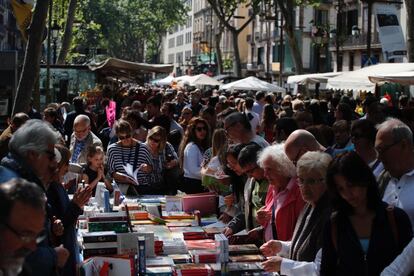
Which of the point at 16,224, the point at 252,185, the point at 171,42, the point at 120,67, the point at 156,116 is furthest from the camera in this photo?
the point at 171,42

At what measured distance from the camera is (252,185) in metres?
5.95

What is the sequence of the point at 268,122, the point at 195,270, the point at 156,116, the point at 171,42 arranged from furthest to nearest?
the point at 171,42 < the point at 156,116 < the point at 268,122 < the point at 195,270

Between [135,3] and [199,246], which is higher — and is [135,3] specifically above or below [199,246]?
above

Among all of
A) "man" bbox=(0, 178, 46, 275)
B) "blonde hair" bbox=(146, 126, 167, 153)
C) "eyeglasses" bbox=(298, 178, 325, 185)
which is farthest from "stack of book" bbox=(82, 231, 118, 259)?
"blonde hair" bbox=(146, 126, 167, 153)

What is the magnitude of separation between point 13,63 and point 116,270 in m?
11.6

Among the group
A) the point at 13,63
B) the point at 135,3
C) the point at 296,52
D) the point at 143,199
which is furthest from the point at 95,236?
the point at 135,3

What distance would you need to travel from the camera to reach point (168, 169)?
30.0 ft

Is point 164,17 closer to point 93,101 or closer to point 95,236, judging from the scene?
point 93,101

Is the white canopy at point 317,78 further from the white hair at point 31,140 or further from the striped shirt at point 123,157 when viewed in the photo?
the white hair at point 31,140

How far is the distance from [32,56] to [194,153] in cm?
614

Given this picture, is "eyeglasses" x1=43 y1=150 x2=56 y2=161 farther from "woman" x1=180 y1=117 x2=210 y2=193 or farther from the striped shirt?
"woman" x1=180 y1=117 x2=210 y2=193

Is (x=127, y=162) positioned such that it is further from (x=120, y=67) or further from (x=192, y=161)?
(x=120, y=67)

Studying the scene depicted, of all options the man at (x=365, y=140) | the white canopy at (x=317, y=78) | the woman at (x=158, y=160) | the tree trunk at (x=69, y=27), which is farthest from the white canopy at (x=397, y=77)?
the tree trunk at (x=69, y=27)

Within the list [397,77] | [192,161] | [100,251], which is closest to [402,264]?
[100,251]
